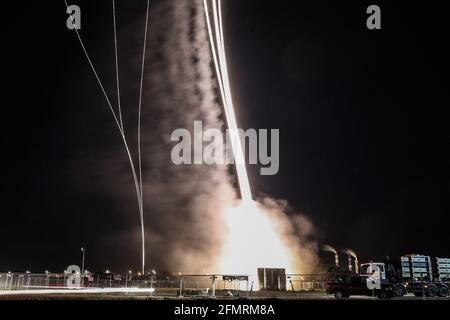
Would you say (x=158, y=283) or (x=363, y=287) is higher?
(x=363, y=287)

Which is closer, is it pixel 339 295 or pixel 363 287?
pixel 363 287

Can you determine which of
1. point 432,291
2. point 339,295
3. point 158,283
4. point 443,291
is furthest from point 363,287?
point 158,283

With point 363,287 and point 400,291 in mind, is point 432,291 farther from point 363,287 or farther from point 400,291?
point 363,287

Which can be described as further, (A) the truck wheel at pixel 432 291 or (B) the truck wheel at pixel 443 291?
(A) the truck wheel at pixel 432 291

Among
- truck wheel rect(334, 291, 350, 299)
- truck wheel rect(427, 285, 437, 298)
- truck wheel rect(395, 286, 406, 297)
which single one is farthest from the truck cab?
truck wheel rect(427, 285, 437, 298)

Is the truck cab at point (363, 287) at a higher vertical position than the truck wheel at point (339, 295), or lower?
higher

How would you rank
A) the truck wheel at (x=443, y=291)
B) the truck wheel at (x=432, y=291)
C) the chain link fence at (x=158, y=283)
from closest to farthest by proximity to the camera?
the truck wheel at (x=443, y=291) → the truck wheel at (x=432, y=291) → the chain link fence at (x=158, y=283)

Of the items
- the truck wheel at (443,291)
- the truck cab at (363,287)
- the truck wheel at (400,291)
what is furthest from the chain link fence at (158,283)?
the truck wheel at (443,291)

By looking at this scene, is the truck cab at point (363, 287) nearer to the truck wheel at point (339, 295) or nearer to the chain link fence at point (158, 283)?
the truck wheel at point (339, 295)

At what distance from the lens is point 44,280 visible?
4888 cm

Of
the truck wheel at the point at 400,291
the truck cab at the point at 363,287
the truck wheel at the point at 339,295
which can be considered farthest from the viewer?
the truck wheel at the point at 400,291

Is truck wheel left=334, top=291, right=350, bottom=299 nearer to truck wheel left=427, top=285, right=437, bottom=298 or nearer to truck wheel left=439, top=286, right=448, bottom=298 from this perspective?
truck wheel left=427, top=285, right=437, bottom=298
